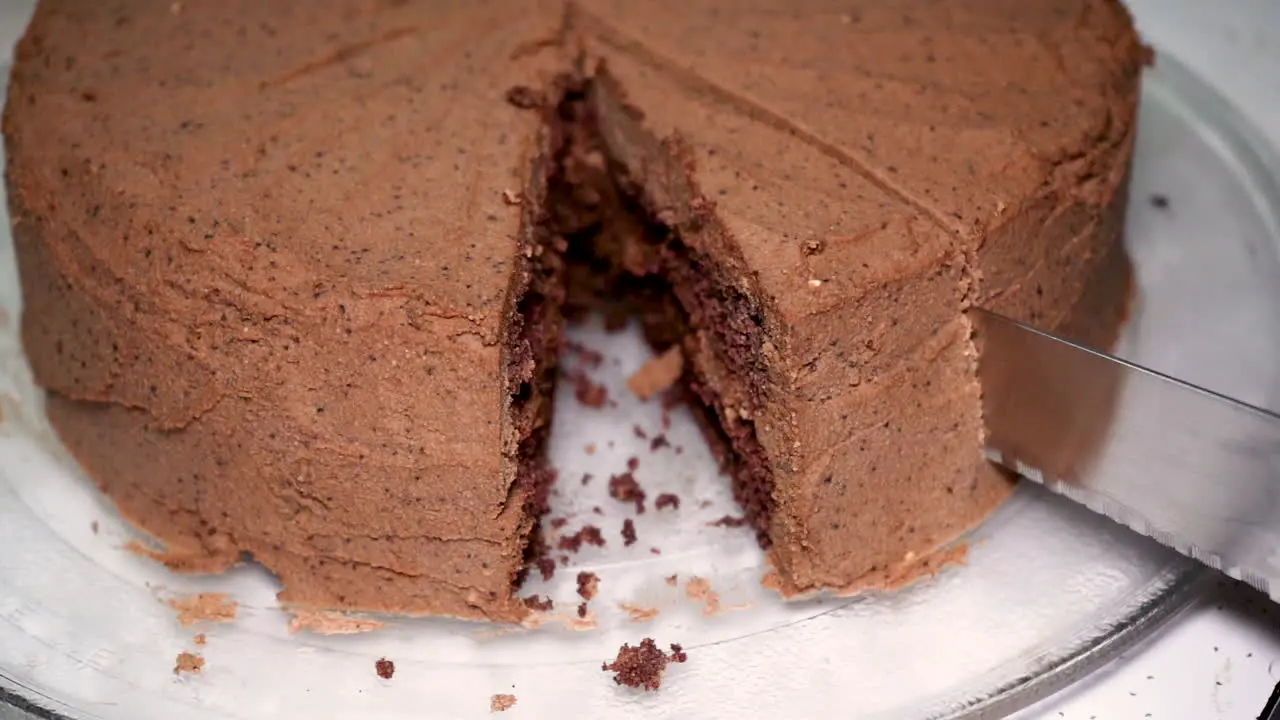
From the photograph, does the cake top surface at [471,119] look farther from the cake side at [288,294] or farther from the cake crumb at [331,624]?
the cake crumb at [331,624]

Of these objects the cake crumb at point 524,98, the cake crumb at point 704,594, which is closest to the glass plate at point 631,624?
the cake crumb at point 704,594

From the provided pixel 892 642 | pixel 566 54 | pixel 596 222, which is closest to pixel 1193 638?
pixel 892 642

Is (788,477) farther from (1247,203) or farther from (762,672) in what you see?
(1247,203)

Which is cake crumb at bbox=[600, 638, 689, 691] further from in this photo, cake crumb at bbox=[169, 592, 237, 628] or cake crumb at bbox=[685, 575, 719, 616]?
cake crumb at bbox=[169, 592, 237, 628]

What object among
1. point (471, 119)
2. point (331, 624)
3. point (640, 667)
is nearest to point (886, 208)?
point (471, 119)

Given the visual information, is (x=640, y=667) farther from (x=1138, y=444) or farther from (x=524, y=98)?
(x=524, y=98)
